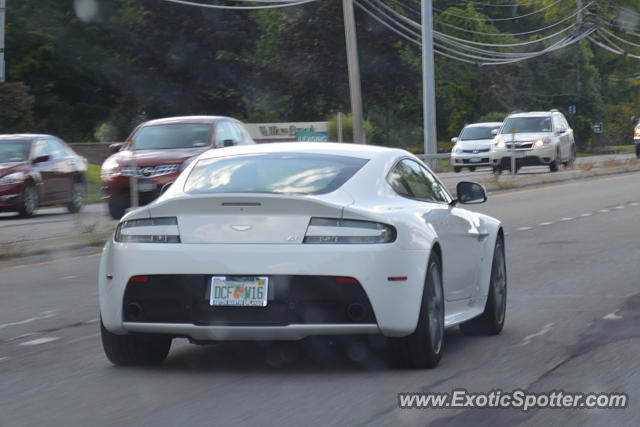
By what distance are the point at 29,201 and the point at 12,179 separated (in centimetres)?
54

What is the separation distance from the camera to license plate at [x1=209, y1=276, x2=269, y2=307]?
7.40 m

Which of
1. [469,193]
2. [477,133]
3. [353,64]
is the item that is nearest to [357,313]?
[469,193]

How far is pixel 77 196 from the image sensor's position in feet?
88.0

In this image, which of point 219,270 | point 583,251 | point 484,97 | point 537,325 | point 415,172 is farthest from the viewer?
point 484,97

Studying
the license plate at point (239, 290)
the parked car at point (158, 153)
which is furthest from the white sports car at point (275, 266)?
the parked car at point (158, 153)

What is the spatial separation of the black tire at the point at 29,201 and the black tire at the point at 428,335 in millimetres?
18151

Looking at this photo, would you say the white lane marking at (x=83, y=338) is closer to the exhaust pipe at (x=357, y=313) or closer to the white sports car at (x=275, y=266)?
the white sports car at (x=275, y=266)

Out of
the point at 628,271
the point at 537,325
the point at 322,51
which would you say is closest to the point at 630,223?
the point at 628,271

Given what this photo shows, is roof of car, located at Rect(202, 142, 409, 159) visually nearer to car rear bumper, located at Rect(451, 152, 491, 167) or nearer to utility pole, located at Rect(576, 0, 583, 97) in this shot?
car rear bumper, located at Rect(451, 152, 491, 167)

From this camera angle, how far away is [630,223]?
819 inches

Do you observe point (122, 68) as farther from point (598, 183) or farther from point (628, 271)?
point (628, 271)

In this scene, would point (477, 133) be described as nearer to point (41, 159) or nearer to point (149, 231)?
point (41, 159)

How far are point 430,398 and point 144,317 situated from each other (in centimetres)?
175

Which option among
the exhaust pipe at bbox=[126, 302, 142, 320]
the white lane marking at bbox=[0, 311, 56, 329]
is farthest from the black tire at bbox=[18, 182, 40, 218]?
the exhaust pipe at bbox=[126, 302, 142, 320]
